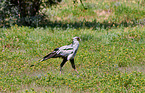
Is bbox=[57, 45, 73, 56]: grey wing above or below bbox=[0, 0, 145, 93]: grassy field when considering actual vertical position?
above

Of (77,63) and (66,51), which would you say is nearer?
(66,51)

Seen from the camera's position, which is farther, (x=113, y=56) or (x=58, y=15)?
(x=58, y=15)

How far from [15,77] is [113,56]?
406cm

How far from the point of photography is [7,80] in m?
7.14

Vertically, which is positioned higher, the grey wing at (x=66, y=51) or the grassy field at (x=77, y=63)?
the grey wing at (x=66, y=51)

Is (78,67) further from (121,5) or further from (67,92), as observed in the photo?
(121,5)

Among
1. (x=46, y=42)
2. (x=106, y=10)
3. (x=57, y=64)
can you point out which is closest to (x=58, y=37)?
(x=46, y=42)

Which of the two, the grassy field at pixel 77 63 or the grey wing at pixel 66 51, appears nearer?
the grassy field at pixel 77 63

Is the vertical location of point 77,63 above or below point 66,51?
below

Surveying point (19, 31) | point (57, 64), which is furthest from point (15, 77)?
point (19, 31)

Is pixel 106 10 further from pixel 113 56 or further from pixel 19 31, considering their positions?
pixel 113 56

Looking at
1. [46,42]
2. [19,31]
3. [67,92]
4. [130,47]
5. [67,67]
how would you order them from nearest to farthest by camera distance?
1. [67,92]
2. [67,67]
3. [130,47]
4. [46,42]
5. [19,31]

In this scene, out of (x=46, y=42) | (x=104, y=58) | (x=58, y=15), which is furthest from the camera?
(x=58, y=15)

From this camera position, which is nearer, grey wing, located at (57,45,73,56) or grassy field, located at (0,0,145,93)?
grassy field, located at (0,0,145,93)
